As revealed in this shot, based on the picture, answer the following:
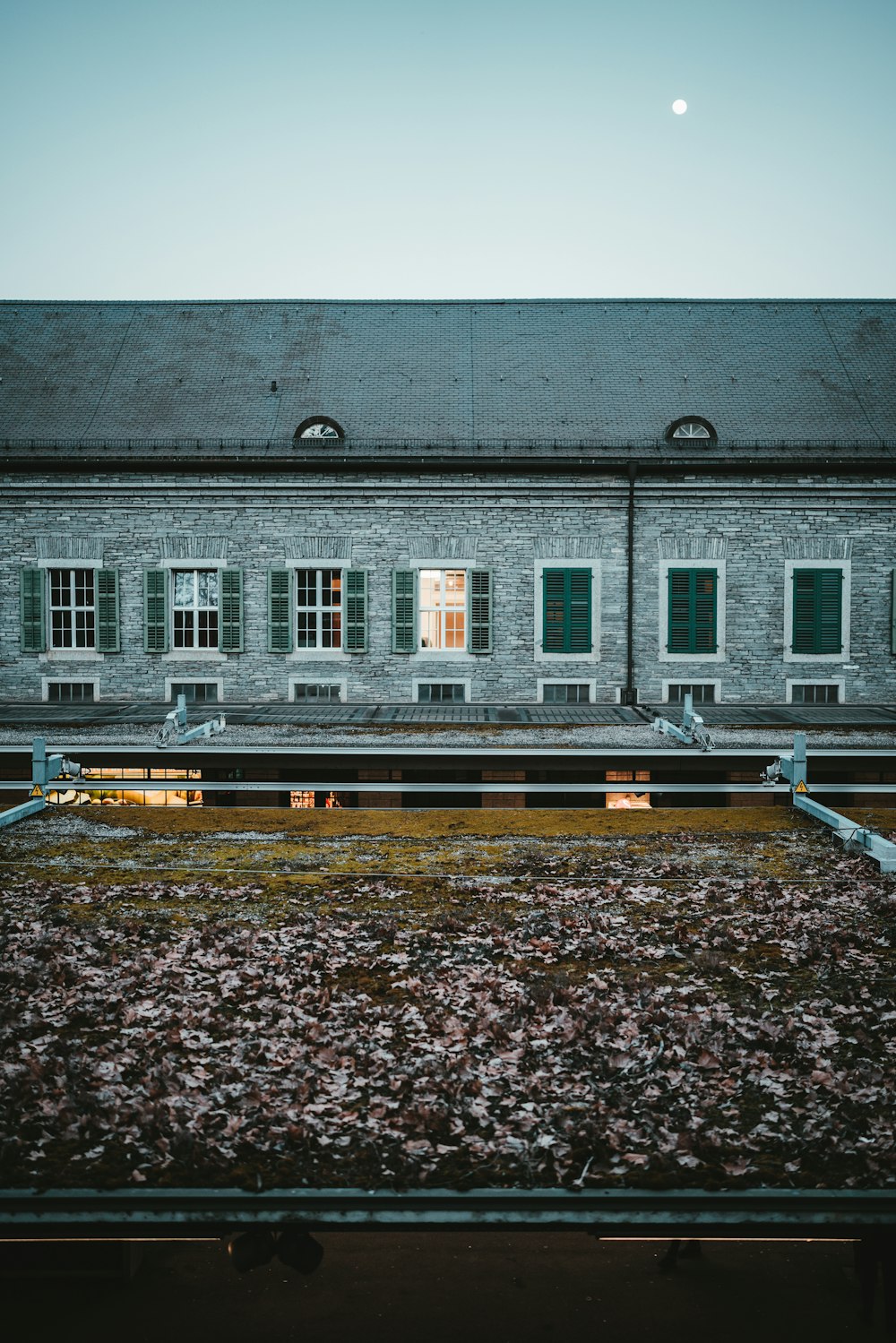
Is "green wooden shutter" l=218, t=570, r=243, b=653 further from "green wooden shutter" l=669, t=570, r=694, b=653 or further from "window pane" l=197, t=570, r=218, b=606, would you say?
"green wooden shutter" l=669, t=570, r=694, b=653

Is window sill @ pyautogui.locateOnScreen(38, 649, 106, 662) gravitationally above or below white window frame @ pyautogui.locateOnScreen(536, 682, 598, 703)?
above

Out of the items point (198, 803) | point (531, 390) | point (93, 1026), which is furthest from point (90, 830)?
point (531, 390)

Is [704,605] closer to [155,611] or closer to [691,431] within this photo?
[691,431]

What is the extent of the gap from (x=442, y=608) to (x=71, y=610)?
7828mm

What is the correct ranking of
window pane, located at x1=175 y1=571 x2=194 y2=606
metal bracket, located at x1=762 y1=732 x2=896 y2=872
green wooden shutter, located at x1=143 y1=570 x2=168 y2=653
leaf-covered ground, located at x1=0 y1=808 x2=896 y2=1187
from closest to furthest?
leaf-covered ground, located at x1=0 y1=808 x2=896 y2=1187 → metal bracket, located at x1=762 y1=732 x2=896 y2=872 → green wooden shutter, located at x1=143 y1=570 x2=168 y2=653 → window pane, located at x1=175 y1=571 x2=194 y2=606

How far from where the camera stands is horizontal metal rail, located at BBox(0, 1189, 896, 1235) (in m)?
3.44

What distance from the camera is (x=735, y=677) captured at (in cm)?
1888

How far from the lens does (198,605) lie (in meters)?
19.2

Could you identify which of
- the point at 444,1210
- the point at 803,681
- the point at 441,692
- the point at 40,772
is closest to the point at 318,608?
the point at 441,692

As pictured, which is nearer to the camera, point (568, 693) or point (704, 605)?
point (704, 605)

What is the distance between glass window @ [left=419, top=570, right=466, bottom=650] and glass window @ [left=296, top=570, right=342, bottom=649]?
1.75 meters

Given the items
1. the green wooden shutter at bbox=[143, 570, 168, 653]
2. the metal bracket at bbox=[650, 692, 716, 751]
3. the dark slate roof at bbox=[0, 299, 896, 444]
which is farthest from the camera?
the dark slate roof at bbox=[0, 299, 896, 444]

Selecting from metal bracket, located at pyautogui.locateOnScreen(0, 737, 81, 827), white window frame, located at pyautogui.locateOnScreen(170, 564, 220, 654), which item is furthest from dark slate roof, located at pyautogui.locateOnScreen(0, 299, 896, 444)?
metal bracket, located at pyautogui.locateOnScreen(0, 737, 81, 827)

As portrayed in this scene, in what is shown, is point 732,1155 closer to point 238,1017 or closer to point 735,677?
point 238,1017
